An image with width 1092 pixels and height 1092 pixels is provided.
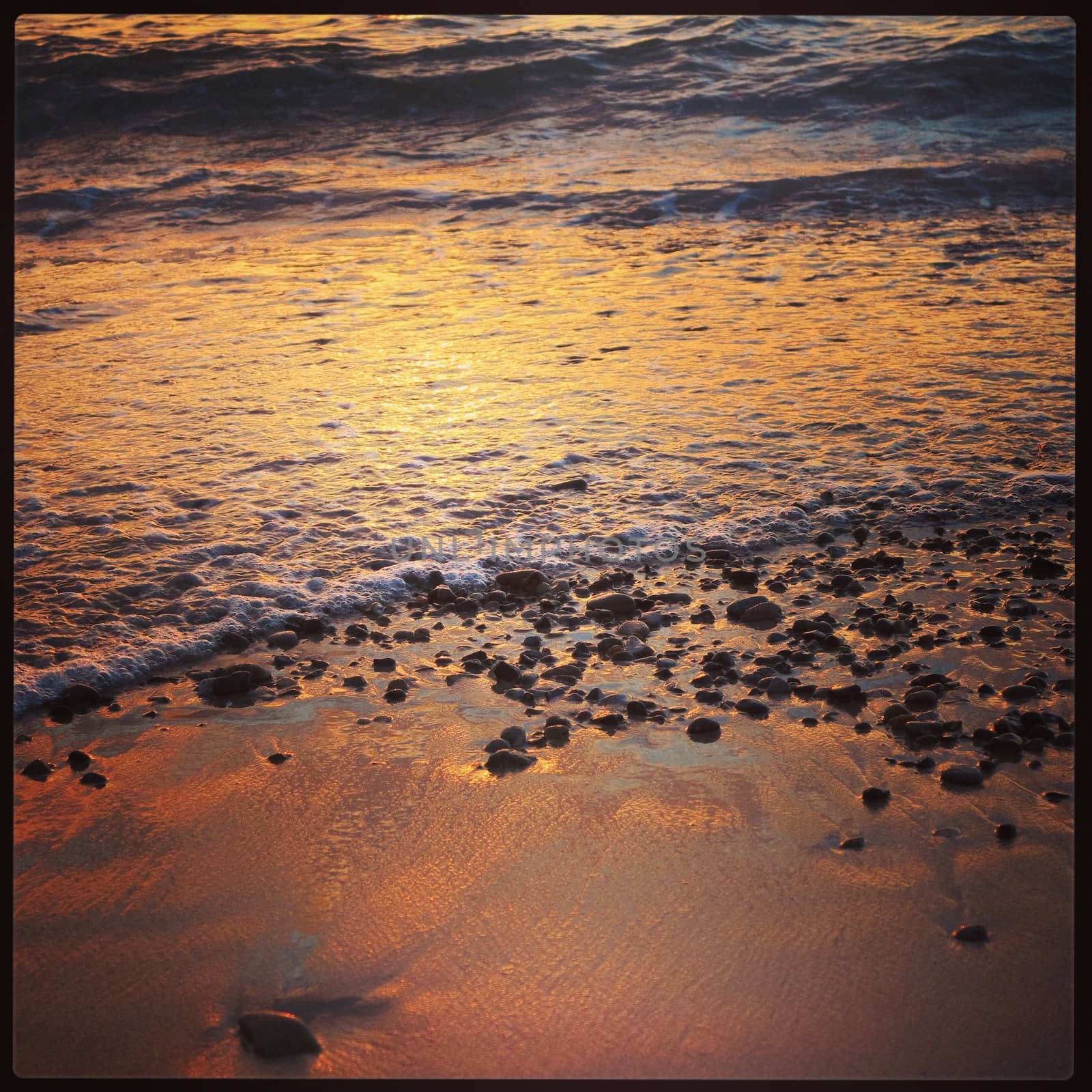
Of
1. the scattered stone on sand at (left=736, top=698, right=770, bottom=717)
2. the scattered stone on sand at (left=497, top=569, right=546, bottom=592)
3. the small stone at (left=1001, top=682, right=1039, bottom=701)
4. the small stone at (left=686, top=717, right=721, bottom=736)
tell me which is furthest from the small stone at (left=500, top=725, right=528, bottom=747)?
the small stone at (left=1001, top=682, right=1039, bottom=701)

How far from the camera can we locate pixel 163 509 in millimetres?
5047

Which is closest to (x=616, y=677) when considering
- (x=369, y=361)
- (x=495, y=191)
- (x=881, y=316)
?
(x=369, y=361)

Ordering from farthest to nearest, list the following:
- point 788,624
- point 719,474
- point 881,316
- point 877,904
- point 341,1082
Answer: point 881,316 → point 719,474 → point 788,624 → point 877,904 → point 341,1082

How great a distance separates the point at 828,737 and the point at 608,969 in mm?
1232

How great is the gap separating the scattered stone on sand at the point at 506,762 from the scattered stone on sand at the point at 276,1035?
105 cm

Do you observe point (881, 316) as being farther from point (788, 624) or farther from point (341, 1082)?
point (341, 1082)

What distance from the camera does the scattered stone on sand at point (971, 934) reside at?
2.37m

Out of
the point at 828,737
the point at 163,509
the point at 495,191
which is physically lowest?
the point at 828,737

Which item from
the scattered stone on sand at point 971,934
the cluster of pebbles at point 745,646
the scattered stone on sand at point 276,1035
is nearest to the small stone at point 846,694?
the cluster of pebbles at point 745,646

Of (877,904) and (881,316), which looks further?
(881,316)

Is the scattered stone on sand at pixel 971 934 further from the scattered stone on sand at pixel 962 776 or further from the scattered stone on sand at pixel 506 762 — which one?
the scattered stone on sand at pixel 506 762

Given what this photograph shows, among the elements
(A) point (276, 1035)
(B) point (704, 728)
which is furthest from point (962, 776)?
(A) point (276, 1035)

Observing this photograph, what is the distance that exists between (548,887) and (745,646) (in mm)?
1514

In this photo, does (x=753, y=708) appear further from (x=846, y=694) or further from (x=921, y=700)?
(x=921, y=700)
